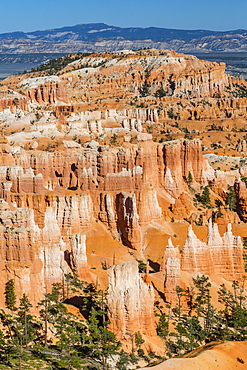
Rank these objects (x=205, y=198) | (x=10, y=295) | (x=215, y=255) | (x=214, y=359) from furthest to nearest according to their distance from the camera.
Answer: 1. (x=205, y=198)
2. (x=215, y=255)
3. (x=10, y=295)
4. (x=214, y=359)

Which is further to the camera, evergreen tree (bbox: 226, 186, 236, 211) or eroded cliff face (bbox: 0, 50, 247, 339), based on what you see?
evergreen tree (bbox: 226, 186, 236, 211)

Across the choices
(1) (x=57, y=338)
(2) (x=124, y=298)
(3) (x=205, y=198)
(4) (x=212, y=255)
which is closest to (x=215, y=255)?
(4) (x=212, y=255)

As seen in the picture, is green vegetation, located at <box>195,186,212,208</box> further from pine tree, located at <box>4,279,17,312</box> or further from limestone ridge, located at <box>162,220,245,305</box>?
pine tree, located at <box>4,279,17,312</box>

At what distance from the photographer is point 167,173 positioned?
8056cm

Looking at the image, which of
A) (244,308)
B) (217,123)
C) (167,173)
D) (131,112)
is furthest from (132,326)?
(217,123)

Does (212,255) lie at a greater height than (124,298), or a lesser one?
lesser

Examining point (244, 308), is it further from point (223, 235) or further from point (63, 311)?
point (63, 311)

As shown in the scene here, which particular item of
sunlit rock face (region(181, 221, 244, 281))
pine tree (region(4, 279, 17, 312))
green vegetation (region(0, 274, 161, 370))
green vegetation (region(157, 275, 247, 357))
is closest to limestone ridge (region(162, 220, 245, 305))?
sunlit rock face (region(181, 221, 244, 281))

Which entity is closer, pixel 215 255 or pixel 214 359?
pixel 214 359

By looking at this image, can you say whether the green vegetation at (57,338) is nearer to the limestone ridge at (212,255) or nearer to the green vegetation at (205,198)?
the limestone ridge at (212,255)

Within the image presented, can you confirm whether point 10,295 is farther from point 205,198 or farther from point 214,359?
point 205,198

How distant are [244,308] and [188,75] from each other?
13744 cm

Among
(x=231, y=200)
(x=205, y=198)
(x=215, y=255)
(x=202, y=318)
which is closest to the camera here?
(x=202, y=318)

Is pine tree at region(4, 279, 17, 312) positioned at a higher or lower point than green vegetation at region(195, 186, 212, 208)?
higher
